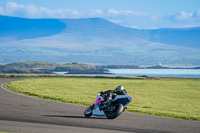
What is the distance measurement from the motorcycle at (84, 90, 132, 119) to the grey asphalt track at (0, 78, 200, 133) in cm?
26

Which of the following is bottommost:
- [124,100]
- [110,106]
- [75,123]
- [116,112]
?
[75,123]

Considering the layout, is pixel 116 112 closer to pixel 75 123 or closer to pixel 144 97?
pixel 75 123

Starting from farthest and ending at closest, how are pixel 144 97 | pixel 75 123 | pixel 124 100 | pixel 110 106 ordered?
pixel 144 97, pixel 110 106, pixel 124 100, pixel 75 123

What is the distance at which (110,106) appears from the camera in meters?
16.2

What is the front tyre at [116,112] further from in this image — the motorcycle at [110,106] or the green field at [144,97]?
the green field at [144,97]

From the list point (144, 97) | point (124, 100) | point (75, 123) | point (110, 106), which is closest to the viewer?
point (75, 123)

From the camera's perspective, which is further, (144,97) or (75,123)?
(144,97)

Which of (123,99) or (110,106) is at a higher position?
(123,99)

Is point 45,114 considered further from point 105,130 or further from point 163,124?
point 163,124

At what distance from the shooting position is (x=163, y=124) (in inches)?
604

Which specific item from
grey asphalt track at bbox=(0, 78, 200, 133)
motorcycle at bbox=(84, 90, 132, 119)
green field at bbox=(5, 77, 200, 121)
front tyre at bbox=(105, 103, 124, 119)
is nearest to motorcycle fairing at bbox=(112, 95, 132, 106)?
motorcycle at bbox=(84, 90, 132, 119)

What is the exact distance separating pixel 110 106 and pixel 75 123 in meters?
1.80

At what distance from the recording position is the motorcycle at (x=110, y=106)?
619 inches

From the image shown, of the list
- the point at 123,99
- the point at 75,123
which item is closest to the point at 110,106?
the point at 123,99
